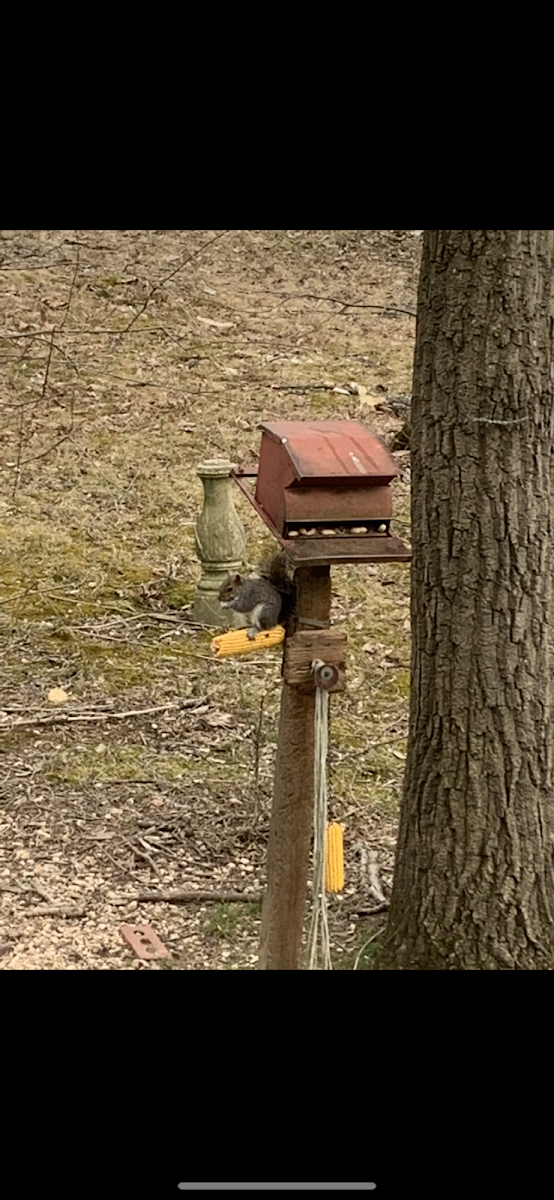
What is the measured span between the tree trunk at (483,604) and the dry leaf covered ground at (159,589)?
549 mm

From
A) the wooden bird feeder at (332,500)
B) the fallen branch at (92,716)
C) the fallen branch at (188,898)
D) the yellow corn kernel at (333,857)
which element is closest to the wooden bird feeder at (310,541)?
the wooden bird feeder at (332,500)

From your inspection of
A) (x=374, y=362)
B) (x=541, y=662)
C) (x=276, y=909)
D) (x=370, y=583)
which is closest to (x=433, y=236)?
(x=541, y=662)

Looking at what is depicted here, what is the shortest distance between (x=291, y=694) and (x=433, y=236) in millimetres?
1036

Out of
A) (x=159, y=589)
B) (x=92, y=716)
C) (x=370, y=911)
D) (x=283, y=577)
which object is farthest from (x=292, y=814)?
(x=159, y=589)

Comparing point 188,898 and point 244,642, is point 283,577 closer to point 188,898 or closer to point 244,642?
point 244,642

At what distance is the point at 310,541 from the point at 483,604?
0.40m

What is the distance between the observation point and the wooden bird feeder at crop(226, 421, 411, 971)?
8.66 feet

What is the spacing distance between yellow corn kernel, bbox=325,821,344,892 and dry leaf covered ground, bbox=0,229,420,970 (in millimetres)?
524

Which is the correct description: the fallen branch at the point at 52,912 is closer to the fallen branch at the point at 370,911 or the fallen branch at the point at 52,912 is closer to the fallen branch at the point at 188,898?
the fallen branch at the point at 188,898

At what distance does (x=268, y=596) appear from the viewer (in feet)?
9.20

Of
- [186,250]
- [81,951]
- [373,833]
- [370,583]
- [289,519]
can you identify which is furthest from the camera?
[186,250]

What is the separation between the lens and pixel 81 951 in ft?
11.4

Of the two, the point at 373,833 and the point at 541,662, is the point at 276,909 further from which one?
the point at 373,833

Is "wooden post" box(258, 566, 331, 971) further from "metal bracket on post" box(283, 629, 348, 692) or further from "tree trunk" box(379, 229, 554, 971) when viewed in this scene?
"tree trunk" box(379, 229, 554, 971)
